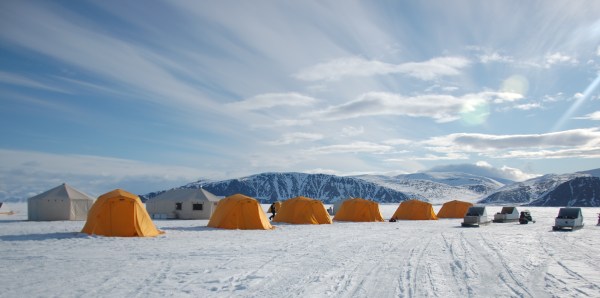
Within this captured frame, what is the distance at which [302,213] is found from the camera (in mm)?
35406

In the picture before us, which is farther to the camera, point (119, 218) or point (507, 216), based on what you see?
point (507, 216)

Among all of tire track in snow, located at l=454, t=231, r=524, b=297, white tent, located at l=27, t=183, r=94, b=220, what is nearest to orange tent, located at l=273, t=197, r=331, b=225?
white tent, located at l=27, t=183, r=94, b=220

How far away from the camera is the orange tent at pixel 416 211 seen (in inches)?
1908

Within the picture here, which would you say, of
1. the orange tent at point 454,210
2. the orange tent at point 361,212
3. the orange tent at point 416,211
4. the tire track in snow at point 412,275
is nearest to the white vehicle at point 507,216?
the orange tent at point 416,211

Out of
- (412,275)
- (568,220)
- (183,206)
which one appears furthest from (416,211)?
(412,275)

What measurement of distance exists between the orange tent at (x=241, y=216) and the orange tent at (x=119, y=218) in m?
5.72

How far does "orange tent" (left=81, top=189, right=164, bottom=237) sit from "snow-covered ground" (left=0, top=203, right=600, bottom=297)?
206 cm

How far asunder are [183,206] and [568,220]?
105 feet

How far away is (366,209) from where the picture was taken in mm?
42125

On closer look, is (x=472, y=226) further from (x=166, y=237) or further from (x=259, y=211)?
(x=166, y=237)

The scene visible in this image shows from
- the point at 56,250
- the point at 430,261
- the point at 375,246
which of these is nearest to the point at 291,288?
the point at 430,261

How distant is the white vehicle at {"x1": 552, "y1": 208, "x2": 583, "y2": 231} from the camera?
32.4 metres

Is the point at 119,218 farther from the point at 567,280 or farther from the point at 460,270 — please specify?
the point at 567,280

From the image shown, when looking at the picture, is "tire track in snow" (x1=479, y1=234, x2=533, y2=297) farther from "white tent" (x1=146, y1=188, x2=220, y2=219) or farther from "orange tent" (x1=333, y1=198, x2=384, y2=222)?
"white tent" (x1=146, y1=188, x2=220, y2=219)
